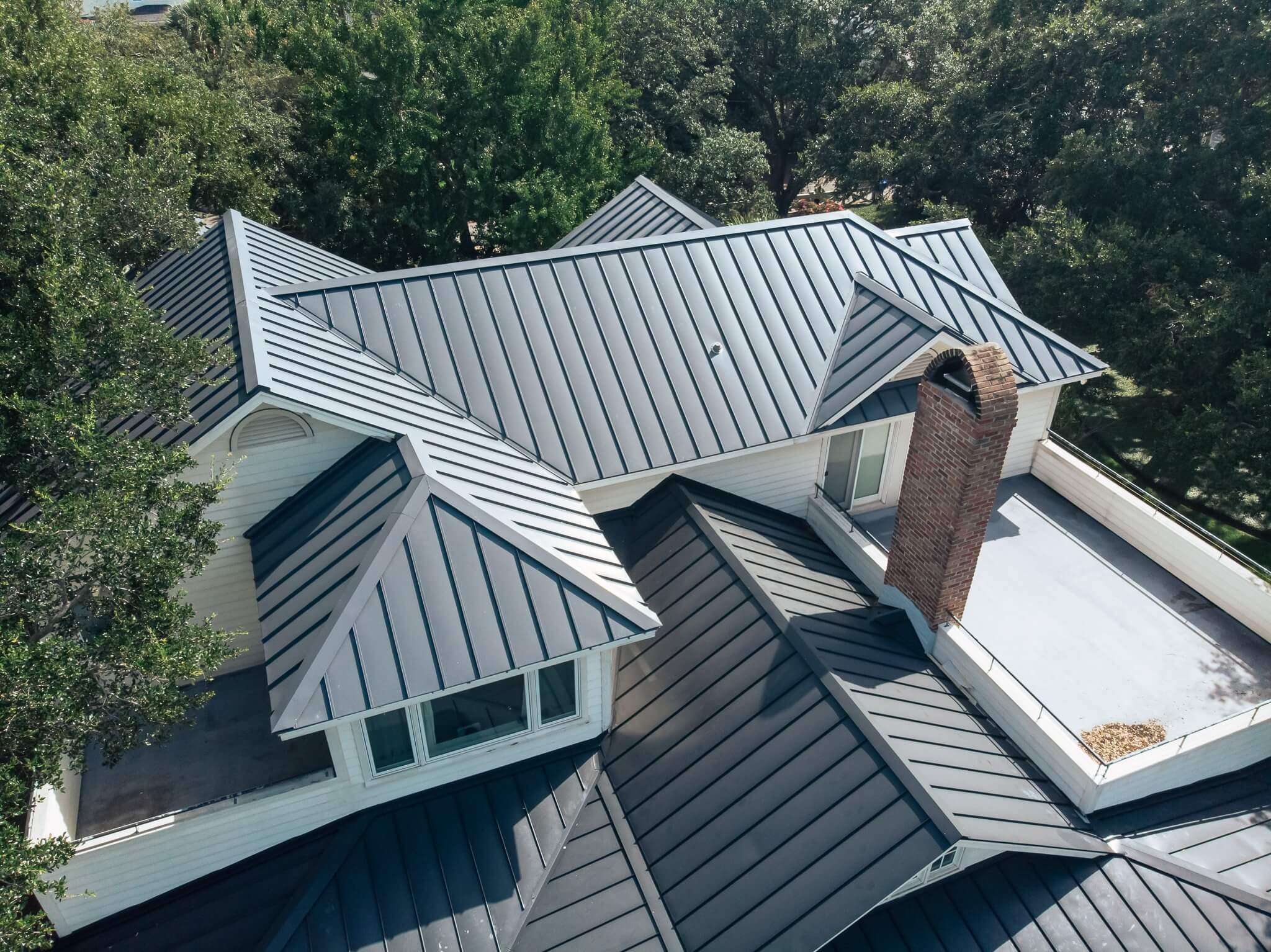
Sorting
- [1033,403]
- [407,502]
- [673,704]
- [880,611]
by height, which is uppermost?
[1033,403]

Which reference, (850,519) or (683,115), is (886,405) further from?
(683,115)

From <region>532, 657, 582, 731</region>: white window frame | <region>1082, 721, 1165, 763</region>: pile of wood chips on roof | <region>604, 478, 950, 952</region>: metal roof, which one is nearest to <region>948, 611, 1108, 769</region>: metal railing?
<region>1082, 721, 1165, 763</region>: pile of wood chips on roof

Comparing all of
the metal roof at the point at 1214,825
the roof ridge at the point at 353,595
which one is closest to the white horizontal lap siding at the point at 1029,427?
the metal roof at the point at 1214,825

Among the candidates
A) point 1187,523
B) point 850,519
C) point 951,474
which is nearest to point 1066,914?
point 951,474

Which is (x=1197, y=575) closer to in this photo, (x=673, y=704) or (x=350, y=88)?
(x=673, y=704)

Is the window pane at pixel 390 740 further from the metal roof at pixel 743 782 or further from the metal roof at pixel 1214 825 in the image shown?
the metal roof at pixel 1214 825

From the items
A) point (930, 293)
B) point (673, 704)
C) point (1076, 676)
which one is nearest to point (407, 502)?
point (673, 704)

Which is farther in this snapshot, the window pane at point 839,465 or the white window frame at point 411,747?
the window pane at point 839,465
